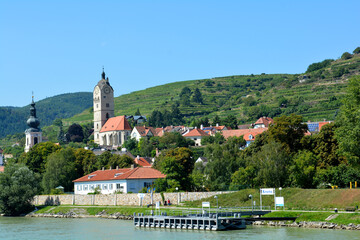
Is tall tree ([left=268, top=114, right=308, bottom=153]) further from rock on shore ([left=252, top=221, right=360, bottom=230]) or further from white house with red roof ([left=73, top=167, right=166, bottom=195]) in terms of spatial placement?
rock on shore ([left=252, top=221, right=360, bottom=230])

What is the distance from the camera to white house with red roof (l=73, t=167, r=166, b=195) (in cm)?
6400

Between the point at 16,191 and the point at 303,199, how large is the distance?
117ft

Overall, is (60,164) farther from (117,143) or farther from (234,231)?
(117,143)

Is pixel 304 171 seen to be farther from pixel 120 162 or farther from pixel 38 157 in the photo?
pixel 38 157

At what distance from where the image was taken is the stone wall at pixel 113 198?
55.4 metres

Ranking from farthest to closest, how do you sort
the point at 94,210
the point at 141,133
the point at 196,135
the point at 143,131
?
the point at 143,131 → the point at 141,133 → the point at 196,135 → the point at 94,210

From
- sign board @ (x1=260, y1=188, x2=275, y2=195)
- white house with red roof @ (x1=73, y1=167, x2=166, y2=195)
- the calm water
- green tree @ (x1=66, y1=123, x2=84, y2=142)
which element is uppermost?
green tree @ (x1=66, y1=123, x2=84, y2=142)

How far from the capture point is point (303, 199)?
4688 cm

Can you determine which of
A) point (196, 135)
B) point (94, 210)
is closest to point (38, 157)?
point (94, 210)

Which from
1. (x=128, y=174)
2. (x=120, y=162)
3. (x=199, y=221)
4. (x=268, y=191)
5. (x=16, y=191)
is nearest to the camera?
(x=199, y=221)

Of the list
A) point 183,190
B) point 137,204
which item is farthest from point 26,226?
point 183,190

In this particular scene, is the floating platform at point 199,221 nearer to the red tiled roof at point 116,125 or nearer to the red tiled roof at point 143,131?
the red tiled roof at point 143,131

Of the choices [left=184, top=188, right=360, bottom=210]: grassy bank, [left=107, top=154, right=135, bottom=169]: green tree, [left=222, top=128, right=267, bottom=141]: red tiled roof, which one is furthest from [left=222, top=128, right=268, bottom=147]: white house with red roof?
[left=184, top=188, right=360, bottom=210]: grassy bank

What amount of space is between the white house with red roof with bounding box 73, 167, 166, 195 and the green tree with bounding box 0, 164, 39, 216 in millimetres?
6426
